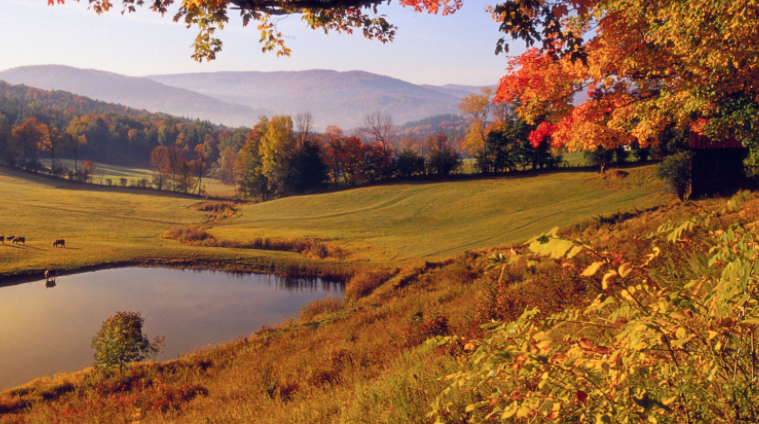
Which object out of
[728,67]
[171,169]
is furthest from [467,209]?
[171,169]

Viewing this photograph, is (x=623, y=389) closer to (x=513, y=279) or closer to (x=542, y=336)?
(x=542, y=336)

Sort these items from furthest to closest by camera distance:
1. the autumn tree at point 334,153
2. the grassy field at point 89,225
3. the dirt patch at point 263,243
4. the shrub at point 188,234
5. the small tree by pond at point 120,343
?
the autumn tree at point 334,153
the shrub at point 188,234
the dirt patch at point 263,243
the grassy field at point 89,225
the small tree by pond at point 120,343

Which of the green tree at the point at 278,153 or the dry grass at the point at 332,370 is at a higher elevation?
the green tree at the point at 278,153

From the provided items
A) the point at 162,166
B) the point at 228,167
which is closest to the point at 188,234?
the point at 162,166

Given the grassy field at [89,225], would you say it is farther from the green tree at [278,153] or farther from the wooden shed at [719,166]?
the wooden shed at [719,166]

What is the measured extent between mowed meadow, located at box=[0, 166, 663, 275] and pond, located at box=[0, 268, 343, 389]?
325 cm

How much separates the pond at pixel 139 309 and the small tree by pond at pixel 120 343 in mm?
1459

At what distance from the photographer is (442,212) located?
133ft

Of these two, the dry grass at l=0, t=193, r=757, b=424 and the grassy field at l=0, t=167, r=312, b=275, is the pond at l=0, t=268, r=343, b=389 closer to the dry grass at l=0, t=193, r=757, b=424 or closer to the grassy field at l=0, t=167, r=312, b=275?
the grassy field at l=0, t=167, r=312, b=275

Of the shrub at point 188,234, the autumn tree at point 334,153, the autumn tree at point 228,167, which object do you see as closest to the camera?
the shrub at point 188,234

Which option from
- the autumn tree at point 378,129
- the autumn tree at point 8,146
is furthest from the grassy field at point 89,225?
the autumn tree at point 378,129

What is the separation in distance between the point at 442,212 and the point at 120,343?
31.2 metres

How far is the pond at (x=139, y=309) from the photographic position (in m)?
16.4

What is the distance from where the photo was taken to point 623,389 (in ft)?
7.62
